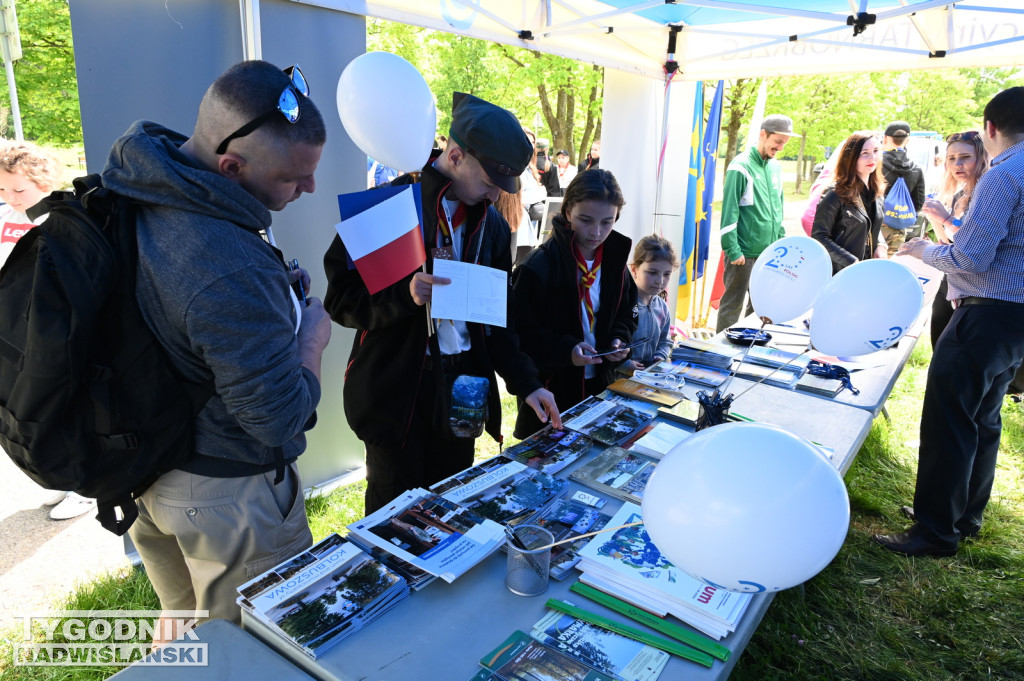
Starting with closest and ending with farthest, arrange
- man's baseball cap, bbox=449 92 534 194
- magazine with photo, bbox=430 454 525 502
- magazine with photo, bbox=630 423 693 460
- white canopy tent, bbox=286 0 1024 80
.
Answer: magazine with photo, bbox=430 454 525 502 → man's baseball cap, bbox=449 92 534 194 → magazine with photo, bbox=630 423 693 460 → white canopy tent, bbox=286 0 1024 80

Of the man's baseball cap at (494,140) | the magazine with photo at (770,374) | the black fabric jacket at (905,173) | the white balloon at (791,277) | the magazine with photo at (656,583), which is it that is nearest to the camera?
the magazine with photo at (656,583)

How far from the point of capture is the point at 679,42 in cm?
502

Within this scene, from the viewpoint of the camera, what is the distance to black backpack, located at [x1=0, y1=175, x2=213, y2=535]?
1.05m

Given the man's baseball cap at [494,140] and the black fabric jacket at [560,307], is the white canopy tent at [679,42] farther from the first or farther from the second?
the black fabric jacket at [560,307]

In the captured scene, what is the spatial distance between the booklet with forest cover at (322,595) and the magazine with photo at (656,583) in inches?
17.1

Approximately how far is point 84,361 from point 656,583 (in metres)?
1.19

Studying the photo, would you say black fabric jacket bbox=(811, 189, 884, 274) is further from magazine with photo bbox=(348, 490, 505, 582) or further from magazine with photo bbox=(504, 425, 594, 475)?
magazine with photo bbox=(348, 490, 505, 582)

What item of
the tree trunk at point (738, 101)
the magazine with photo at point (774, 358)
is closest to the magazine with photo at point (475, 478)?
the magazine with photo at point (774, 358)

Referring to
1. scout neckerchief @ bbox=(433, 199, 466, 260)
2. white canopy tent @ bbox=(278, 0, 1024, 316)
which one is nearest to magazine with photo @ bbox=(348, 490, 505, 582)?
scout neckerchief @ bbox=(433, 199, 466, 260)

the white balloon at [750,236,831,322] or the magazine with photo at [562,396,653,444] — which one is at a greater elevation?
the white balloon at [750,236,831,322]

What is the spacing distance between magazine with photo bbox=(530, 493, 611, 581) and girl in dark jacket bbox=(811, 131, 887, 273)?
353cm

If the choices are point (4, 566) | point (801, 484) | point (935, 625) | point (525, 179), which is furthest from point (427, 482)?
point (525, 179)

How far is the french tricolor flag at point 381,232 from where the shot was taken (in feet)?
5.36

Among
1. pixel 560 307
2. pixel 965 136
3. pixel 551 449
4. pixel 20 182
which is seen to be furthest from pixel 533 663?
pixel 965 136
